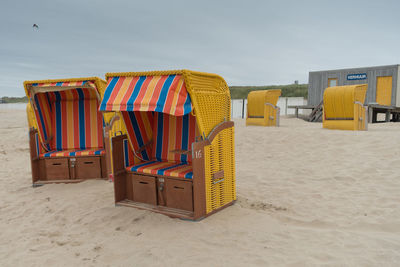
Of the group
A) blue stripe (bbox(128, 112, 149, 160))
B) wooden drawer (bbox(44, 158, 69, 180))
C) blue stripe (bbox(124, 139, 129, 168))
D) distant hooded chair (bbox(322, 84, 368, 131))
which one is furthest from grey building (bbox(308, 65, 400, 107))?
wooden drawer (bbox(44, 158, 69, 180))

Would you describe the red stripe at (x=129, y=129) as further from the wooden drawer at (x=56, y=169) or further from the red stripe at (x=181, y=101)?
the wooden drawer at (x=56, y=169)

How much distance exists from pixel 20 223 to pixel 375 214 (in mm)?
4765

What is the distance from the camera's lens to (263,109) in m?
14.3

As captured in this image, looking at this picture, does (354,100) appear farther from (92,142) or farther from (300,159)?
(92,142)

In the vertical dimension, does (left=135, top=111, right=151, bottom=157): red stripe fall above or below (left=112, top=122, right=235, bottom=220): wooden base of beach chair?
above

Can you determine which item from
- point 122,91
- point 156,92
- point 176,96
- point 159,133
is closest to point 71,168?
point 159,133

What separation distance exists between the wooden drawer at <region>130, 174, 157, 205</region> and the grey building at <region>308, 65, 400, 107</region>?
54.1ft

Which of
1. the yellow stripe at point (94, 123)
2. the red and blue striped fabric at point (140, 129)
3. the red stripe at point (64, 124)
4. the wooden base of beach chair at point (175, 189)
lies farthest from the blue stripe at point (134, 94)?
the red stripe at point (64, 124)

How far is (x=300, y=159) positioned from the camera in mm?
7461

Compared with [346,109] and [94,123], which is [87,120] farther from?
[346,109]

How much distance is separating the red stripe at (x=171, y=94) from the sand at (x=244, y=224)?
1448mm

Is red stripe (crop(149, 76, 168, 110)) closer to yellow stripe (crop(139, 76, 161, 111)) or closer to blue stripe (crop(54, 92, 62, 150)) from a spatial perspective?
yellow stripe (crop(139, 76, 161, 111))

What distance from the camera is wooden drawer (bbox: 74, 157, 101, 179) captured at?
20.3ft

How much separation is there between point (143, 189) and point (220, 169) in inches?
46.5
